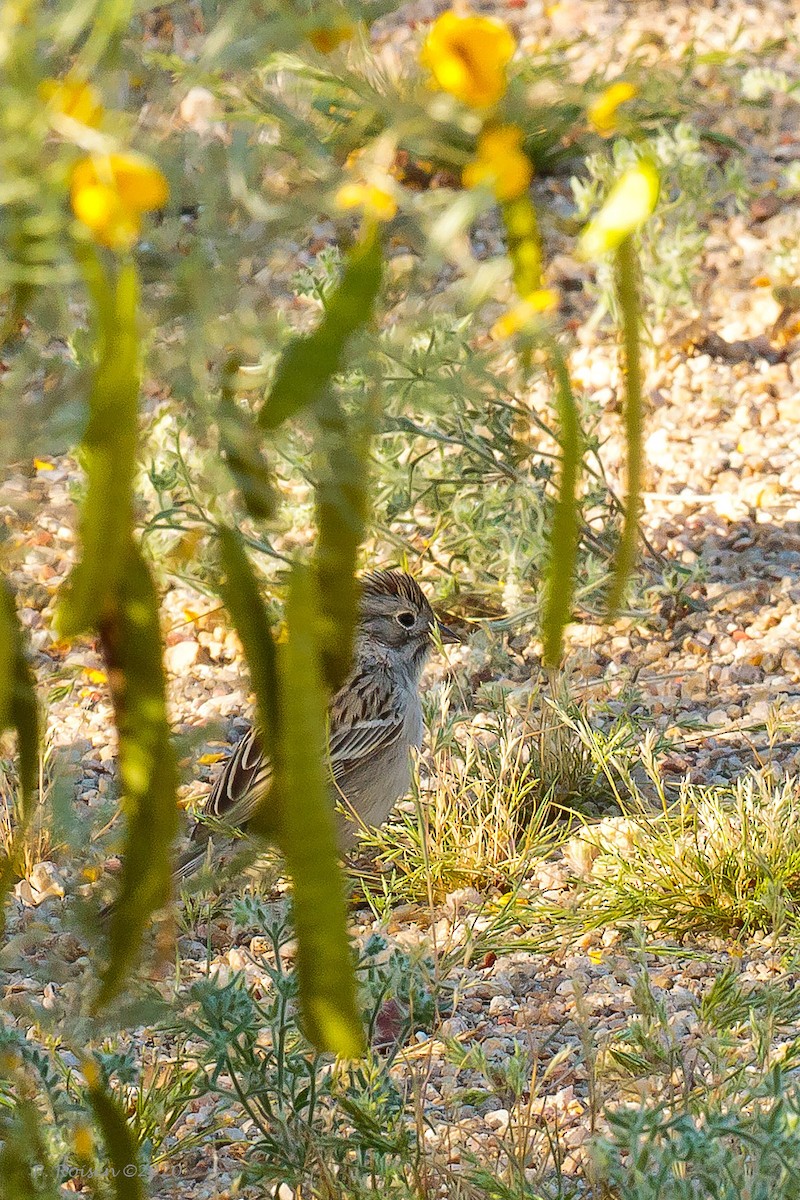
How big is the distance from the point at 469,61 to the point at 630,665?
328cm

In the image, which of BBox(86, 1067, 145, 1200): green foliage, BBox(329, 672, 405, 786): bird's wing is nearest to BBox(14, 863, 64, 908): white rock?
BBox(329, 672, 405, 786): bird's wing

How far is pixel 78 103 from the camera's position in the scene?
113 centimetres

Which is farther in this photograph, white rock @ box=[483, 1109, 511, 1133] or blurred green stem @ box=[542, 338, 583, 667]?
white rock @ box=[483, 1109, 511, 1133]

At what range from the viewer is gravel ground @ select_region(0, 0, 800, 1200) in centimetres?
281

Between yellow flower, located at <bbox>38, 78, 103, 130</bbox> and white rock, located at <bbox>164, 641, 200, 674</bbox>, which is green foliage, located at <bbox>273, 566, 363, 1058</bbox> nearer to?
yellow flower, located at <bbox>38, 78, 103, 130</bbox>

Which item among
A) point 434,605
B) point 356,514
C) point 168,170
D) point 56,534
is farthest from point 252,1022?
point 56,534

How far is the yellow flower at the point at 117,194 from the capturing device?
1.06m

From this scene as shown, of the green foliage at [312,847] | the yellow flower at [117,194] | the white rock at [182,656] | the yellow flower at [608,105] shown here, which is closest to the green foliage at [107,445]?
the yellow flower at [117,194]

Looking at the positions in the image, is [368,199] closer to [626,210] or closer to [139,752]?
[626,210]

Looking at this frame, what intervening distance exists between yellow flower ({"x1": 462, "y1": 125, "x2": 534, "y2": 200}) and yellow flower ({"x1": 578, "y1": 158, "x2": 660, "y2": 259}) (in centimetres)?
7

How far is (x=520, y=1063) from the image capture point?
2.36 m

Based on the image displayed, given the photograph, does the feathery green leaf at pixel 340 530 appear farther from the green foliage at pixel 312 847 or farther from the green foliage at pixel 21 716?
the green foliage at pixel 21 716

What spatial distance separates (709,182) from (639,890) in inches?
140

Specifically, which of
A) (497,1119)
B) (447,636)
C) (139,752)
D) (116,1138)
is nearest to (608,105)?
(139,752)
